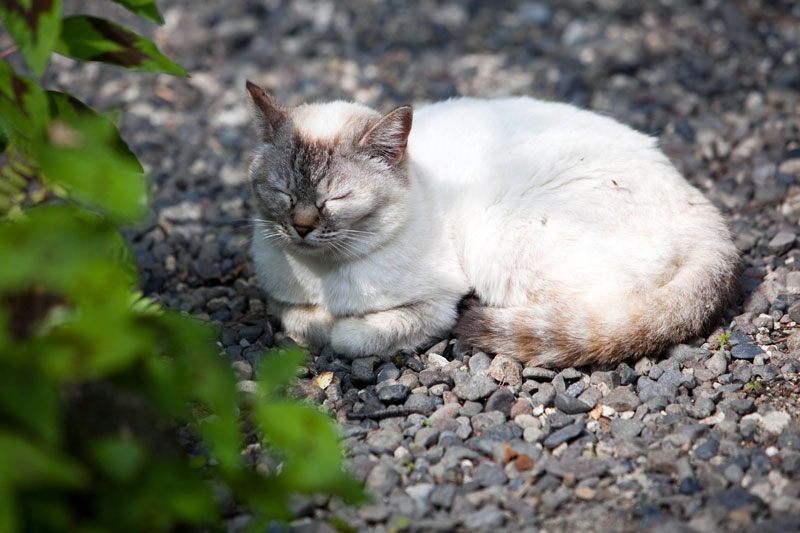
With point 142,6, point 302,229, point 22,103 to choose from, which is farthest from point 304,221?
point 22,103

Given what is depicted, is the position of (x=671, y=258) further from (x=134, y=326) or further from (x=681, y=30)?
(x=681, y=30)

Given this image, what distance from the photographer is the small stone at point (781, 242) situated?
179 inches

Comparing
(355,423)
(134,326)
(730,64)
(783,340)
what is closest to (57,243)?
(134,326)

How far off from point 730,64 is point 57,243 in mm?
6320

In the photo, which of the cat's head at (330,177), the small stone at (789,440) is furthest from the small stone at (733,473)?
the cat's head at (330,177)

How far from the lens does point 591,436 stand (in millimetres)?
3230

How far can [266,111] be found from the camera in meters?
3.94

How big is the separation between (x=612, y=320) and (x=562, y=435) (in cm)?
67

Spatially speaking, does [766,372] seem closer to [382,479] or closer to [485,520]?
[485,520]

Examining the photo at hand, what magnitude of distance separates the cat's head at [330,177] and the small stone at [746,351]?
1756mm

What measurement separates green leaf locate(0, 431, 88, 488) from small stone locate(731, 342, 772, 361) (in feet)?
9.94

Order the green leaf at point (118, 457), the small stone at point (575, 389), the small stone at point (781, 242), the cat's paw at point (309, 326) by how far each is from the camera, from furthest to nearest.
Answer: the small stone at point (781, 242)
the cat's paw at point (309, 326)
the small stone at point (575, 389)
the green leaf at point (118, 457)

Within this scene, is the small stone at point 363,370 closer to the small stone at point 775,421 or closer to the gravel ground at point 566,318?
the gravel ground at point 566,318

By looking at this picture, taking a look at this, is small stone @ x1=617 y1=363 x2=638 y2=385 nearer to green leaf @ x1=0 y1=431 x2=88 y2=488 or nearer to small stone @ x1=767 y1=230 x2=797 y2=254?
small stone @ x1=767 y1=230 x2=797 y2=254
